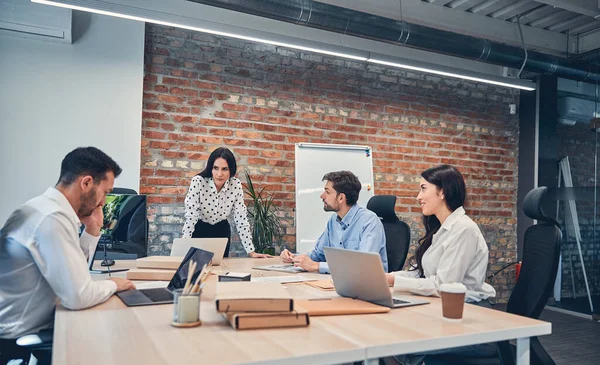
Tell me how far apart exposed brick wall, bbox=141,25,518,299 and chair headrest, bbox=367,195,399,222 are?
1593 millimetres

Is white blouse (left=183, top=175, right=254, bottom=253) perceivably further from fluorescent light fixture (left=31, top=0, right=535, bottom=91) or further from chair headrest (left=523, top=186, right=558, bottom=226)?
chair headrest (left=523, top=186, right=558, bottom=226)

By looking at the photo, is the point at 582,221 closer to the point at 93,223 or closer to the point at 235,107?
the point at 235,107

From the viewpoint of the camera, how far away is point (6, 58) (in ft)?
12.0

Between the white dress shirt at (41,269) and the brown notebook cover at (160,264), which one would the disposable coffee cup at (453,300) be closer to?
the white dress shirt at (41,269)

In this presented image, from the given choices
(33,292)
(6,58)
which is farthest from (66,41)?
(33,292)

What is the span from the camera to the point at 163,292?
1753 millimetres

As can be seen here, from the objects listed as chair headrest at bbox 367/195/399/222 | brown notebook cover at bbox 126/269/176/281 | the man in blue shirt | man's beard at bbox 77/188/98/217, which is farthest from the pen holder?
chair headrest at bbox 367/195/399/222

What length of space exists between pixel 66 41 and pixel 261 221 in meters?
2.25

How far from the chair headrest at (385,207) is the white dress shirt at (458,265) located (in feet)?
3.66

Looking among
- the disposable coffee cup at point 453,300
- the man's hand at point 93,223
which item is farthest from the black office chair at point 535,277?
the man's hand at point 93,223

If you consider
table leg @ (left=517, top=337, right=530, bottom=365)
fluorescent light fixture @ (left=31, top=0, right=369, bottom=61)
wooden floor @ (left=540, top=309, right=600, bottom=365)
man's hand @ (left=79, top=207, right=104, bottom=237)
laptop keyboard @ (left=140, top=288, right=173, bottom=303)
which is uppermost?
fluorescent light fixture @ (left=31, top=0, right=369, bottom=61)

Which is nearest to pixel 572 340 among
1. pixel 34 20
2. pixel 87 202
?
pixel 87 202

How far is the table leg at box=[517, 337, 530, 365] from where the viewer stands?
1371 mm

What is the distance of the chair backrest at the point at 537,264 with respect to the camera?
1.83m
